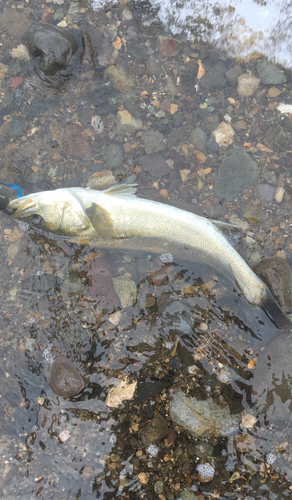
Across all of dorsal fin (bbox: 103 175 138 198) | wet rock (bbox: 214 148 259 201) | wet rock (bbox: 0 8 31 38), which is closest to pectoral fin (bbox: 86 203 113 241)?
dorsal fin (bbox: 103 175 138 198)

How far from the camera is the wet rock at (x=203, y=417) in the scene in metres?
3.21

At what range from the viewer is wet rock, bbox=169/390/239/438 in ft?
10.5

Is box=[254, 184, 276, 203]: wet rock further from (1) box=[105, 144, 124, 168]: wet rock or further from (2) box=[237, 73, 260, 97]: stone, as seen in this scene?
(1) box=[105, 144, 124, 168]: wet rock

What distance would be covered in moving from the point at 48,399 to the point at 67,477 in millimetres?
900

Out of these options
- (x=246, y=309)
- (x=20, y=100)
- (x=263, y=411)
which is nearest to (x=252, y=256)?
(x=246, y=309)

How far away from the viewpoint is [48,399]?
341 cm

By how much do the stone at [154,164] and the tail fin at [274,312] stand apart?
6.62 ft

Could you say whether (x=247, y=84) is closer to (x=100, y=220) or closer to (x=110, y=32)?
(x=110, y=32)

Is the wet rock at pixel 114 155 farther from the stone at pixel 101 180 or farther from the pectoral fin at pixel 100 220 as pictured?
the pectoral fin at pixel 100 220

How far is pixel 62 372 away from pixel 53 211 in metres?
1.92

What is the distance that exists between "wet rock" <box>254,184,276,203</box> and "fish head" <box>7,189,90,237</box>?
2.28 metres

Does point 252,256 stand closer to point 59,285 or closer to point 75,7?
point 59,285

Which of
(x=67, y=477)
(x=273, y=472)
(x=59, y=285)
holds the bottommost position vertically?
(x=67, y=477)

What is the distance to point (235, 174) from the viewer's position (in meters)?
3.65
